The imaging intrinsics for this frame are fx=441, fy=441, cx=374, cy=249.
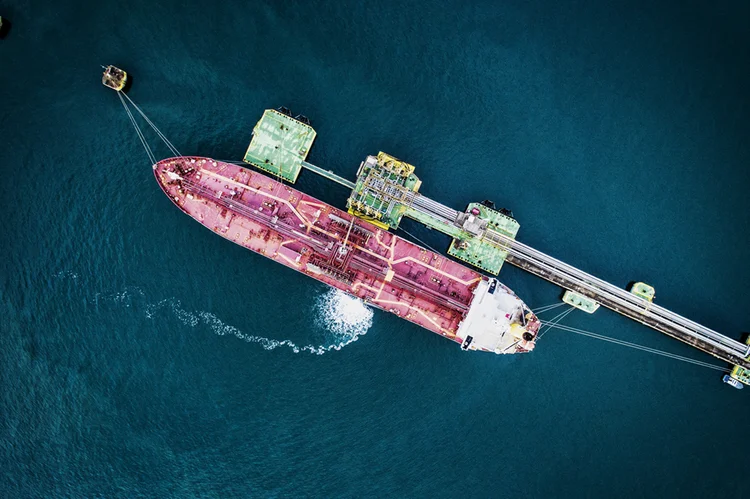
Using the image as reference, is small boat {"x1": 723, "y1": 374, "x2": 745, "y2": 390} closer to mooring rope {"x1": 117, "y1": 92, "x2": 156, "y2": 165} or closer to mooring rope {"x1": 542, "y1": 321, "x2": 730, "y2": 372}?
mooring rope {"x1": 542, "y1": 321, "x2": 730, "y2": 372}

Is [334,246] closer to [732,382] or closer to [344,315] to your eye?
[344,315]

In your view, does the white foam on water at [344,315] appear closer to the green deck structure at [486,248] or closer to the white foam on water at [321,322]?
the white foam on water at [321,322]

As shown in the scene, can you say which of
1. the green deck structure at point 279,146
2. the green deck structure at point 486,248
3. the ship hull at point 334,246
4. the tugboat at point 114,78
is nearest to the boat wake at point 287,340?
the ship hull at point 334,246

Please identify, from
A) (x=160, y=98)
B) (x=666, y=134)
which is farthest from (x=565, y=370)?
(x=160, y=98)

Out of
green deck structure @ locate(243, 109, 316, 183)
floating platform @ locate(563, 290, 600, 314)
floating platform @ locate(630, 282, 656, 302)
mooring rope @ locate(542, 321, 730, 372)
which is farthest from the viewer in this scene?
mooring rope @ locate(542, 321, 730, 372)

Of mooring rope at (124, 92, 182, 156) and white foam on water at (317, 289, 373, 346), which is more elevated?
mooring rope at (124, 92, 182, 156)

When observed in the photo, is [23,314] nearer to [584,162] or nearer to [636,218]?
[584,162]

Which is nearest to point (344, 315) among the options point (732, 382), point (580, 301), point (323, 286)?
point (323, 286)

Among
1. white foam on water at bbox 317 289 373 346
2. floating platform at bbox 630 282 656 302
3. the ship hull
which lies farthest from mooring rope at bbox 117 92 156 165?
floating platform at bbox 630 282 656 302
